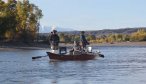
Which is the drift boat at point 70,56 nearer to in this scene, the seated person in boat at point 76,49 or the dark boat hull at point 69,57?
the dark boat hull at point 69,57

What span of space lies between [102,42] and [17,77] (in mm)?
115662

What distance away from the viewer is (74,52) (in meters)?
46.9

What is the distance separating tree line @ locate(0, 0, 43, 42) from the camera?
9338 cm

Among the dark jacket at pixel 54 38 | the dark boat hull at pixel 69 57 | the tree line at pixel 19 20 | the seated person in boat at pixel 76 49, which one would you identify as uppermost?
the tree line at pixel 19 20

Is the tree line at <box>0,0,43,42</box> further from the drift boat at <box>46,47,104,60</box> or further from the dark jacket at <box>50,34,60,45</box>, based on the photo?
the dark jacket at <box>50,34,60,45</box>

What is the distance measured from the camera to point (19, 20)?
9594cm

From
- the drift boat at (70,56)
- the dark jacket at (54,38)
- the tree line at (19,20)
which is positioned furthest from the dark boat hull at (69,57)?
the tree line at (19,20)

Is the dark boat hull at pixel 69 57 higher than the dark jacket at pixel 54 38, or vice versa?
the dark jacket at pixel 54 38

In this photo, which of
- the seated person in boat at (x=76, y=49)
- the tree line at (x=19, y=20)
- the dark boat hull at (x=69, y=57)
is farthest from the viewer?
the tree line at (x=19, y=20)

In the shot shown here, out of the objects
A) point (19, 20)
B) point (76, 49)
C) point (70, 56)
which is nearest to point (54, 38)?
point (70, 56)

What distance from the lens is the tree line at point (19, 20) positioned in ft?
306

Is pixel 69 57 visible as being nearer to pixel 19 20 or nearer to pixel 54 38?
pixel 54 38

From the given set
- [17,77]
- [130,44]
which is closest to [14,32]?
[130,44]

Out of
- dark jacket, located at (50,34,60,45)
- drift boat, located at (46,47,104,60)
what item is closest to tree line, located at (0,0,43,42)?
drift boat, located at (46,47,104,60)
